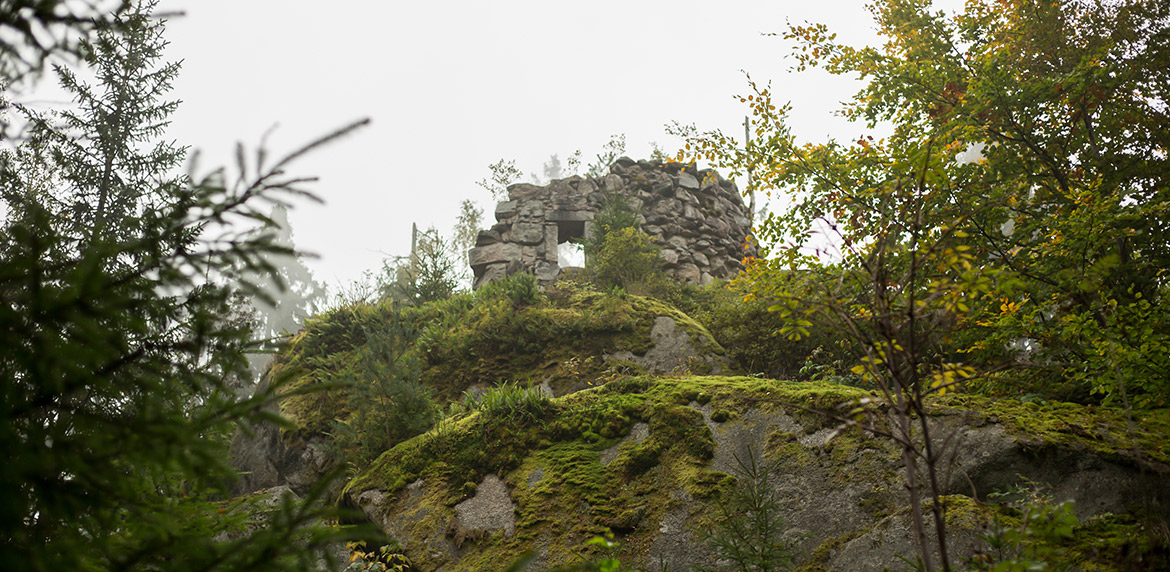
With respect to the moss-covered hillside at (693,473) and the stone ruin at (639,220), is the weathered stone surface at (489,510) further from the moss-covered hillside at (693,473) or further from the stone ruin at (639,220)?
the stone ruin at (639,220)

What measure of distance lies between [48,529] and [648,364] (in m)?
7.34

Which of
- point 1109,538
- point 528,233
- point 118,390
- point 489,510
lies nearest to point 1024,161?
point 1109,538

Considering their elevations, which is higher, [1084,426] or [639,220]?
[639,220]

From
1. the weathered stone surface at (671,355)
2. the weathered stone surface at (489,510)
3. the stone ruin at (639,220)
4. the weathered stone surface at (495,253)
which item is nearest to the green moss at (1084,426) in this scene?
the weathered stone surface at (489,510)

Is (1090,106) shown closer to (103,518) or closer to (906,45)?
(906,45)

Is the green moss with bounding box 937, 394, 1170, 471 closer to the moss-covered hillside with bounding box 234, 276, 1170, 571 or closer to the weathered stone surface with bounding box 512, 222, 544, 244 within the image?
the moss-covered hillside with bounding box 234, 276, 1170, 571

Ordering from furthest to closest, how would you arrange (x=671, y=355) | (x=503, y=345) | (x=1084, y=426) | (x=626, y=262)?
(x=626, y=262), (x=503, y=345), (x=671, y=355), (x=1084, y=426)

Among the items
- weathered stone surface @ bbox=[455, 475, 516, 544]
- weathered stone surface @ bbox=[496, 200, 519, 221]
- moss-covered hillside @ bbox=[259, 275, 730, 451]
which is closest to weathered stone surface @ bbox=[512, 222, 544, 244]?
weathered stone surface @ bbox=[496, 200, 519, 221]

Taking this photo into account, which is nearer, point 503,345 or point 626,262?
point 503,345

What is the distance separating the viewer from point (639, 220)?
517 inches

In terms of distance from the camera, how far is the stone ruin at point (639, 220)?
13742mm

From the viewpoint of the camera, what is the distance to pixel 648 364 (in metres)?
8.44

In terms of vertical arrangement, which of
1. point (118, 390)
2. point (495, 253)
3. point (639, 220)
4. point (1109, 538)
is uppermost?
point (639, 220)

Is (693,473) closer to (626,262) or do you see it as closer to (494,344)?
(494,344)
